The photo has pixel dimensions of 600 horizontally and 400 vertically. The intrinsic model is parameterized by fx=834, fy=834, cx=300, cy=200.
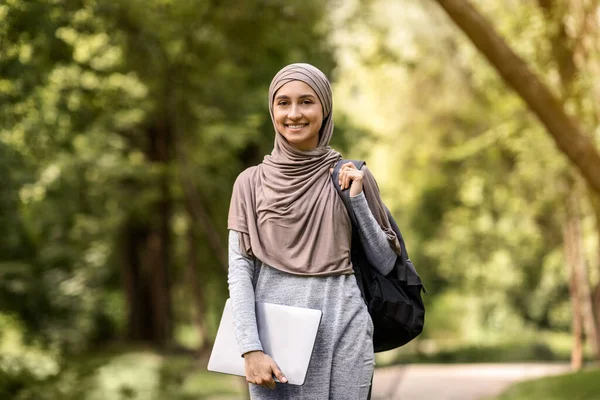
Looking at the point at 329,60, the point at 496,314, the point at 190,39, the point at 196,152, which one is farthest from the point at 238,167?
the point at 496,314

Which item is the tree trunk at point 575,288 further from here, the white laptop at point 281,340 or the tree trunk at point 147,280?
the white laptop at point 281,340

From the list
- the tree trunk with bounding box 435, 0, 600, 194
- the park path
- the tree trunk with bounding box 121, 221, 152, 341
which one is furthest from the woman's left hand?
the tree trunk with bounding box 121, 221, 152, 341

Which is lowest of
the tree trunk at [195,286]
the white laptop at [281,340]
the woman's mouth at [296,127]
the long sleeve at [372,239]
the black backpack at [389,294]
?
the white laptop at [281,340]

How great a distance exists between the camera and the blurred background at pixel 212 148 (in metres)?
9.07

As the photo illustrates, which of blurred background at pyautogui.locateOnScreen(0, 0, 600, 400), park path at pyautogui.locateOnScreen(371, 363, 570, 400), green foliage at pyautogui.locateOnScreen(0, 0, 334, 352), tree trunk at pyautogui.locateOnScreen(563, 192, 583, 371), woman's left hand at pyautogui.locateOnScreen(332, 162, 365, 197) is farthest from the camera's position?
tree trunk at pyautogui.locateOnScreen(563, 192, 583, 371)

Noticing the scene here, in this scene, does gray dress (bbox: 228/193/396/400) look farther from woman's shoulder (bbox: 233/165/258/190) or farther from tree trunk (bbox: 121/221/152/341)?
tree trunk (bbox: 121/221/152/341)

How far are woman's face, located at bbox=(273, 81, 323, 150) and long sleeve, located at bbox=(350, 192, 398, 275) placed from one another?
289 millimetres

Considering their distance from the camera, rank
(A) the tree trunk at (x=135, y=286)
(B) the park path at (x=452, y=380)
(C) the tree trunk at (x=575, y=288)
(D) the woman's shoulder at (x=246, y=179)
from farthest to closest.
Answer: (A) the tree trunk at (x=135, y=286) < (C) the tree trunk at (x=575, y=288) < (B) the park path at (x=452, y=380) < (D) the woman's shoulder at (x=246, y=179)

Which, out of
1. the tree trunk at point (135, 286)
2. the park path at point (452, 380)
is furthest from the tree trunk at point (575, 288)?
the tree trunk at point (135, 286)

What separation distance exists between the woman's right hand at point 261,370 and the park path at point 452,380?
8.54 metres

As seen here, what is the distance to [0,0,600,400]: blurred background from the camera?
9070mm

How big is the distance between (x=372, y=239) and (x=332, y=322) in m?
0.32

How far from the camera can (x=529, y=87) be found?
307 inches

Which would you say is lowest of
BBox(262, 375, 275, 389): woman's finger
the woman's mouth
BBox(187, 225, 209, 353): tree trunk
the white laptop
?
BBox(262, 375, 275, 389): woman's finger
